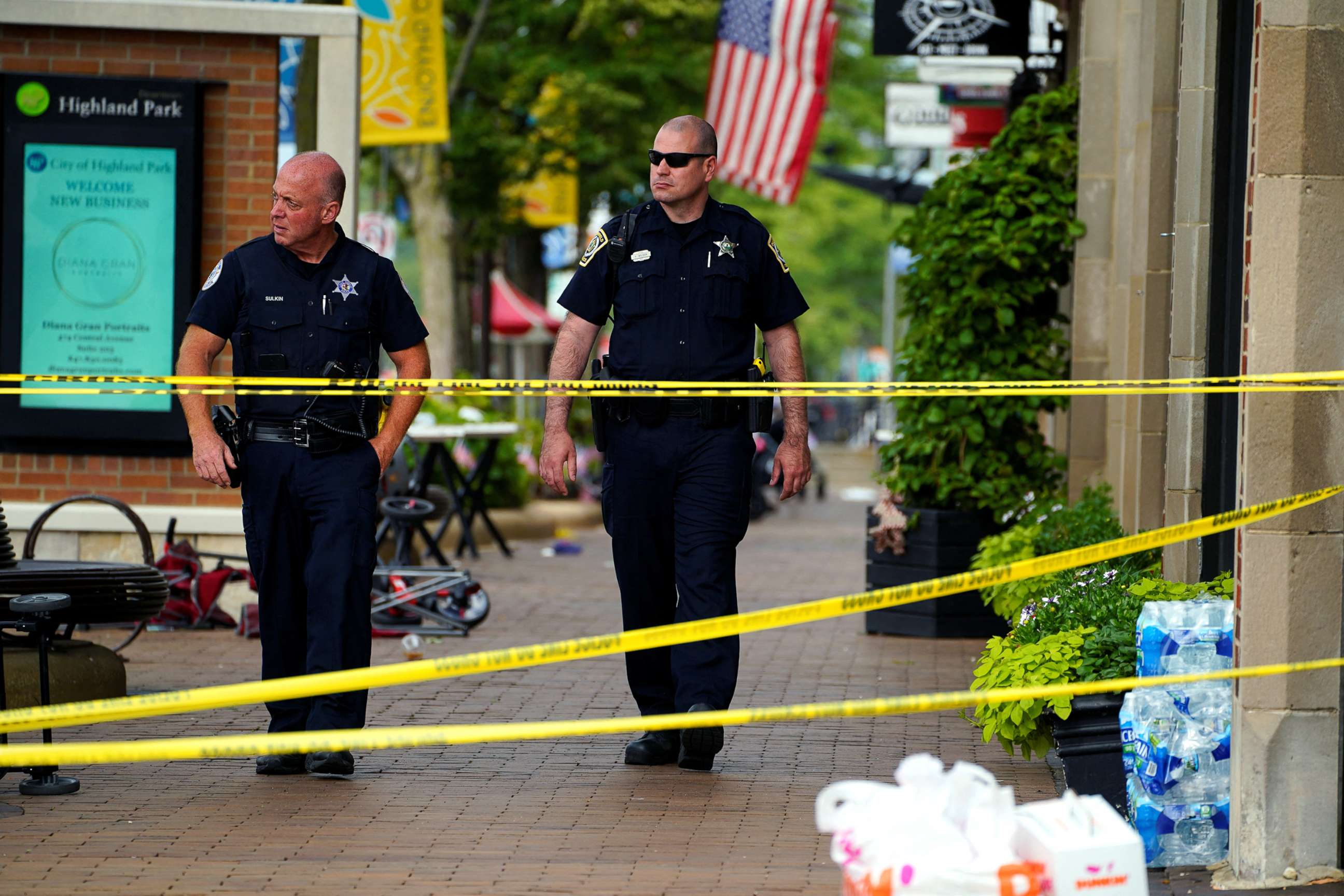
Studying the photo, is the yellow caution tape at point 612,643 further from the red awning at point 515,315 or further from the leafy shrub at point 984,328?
the red awning at point 515,315

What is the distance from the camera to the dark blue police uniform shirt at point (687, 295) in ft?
19.9

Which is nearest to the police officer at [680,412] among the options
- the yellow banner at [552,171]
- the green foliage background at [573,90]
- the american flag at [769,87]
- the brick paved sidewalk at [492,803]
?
the brick paved sidewalk at [492,803]

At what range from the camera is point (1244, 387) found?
449 cm

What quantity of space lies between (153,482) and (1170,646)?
252 inches

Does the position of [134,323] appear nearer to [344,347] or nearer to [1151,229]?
[344,347]

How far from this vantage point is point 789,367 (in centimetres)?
621

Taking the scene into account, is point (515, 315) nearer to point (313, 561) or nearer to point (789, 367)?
point (789, 367)

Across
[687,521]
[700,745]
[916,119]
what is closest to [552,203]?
[916,119]

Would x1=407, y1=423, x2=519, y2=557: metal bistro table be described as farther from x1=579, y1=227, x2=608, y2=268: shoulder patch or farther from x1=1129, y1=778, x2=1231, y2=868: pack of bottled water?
x1=1129, y1=778, x2=1231, y2=868: pack of bottled water

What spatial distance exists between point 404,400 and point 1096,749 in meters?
2.54

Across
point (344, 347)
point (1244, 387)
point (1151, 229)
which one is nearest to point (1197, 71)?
point (1151, 229)

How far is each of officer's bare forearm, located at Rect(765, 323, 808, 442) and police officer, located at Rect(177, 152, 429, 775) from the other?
122 cm

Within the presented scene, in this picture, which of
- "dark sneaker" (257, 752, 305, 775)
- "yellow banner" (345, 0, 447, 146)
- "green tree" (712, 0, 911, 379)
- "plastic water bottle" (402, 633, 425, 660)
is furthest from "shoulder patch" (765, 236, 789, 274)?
"green tree" (712, 0, 911, 379)

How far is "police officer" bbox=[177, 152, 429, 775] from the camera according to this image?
596cm
